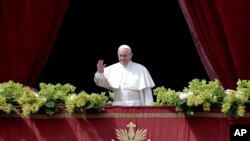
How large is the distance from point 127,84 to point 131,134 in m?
1.23

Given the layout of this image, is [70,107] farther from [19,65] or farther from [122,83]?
[19,65]

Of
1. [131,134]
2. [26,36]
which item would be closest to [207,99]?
[131,134]

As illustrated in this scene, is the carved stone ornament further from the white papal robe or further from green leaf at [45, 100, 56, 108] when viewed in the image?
the white papal robe

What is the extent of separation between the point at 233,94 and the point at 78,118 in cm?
177

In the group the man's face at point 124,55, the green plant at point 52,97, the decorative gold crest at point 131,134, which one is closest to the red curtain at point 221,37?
the man's face at point 124,55

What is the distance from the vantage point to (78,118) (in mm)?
9594

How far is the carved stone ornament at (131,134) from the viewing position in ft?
31.4

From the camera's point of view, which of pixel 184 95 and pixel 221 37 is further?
pixel 221 37

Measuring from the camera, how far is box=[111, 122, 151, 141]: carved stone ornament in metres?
9.58

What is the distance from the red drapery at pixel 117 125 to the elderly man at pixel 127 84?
90 cm

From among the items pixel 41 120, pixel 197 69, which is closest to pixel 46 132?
pixel 41 120

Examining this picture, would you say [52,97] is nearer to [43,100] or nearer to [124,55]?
[43,100]

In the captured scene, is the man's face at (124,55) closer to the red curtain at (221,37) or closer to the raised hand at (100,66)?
the raised hand at (100,66)

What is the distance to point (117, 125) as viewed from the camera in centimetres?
961
